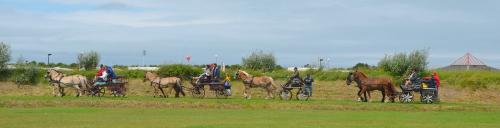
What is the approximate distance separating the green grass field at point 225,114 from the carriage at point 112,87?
15.1 feet

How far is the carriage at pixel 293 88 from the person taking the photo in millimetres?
45219

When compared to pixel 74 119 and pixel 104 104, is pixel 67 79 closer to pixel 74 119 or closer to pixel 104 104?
pixel 104 104

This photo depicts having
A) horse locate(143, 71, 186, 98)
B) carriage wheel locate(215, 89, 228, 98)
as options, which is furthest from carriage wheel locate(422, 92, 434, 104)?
horse locate(143, 71, 186, 98)

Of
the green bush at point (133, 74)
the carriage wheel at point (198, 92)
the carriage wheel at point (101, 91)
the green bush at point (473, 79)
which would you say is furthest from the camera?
the green bush at point (133, 74)

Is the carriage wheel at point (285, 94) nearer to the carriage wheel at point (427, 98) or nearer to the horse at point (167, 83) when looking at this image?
the horse at point (167, 83)

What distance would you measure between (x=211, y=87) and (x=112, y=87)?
5.48 m

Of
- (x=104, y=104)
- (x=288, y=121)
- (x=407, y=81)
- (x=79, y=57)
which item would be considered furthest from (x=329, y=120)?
(x=79, y=57)

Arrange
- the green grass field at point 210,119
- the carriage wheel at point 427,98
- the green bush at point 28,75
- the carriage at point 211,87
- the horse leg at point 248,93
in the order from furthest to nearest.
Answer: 1. the green bush at point 28,75
2. the horse leg at point 248,93
3. the carriage at point 211,87
4. the carriage wheel at point 427,98
5. the green grass field at point 210,119

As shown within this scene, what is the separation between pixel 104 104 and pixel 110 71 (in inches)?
268

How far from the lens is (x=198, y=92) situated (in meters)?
46.6

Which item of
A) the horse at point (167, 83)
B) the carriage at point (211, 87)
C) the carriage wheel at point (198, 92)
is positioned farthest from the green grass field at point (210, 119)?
the carriage wheel at point (198, 92)

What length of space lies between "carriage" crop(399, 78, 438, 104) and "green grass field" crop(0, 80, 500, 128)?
2052mm

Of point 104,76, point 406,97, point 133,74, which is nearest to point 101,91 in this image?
point 104,76

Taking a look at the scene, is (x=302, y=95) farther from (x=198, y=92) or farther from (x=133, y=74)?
(x=133, y=74)
